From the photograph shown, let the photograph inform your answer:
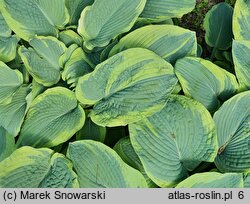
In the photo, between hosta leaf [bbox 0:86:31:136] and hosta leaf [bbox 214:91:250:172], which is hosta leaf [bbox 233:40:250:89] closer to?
hosta leaf [bbox 214:91:250:172]

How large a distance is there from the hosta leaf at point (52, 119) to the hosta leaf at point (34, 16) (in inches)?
7.8

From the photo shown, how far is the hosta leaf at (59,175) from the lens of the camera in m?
1.17

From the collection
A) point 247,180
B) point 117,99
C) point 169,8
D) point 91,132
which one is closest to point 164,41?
point 169,8

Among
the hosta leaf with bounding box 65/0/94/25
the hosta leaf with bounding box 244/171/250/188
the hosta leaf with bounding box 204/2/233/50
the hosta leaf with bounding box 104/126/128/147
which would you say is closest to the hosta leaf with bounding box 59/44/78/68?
the hosta leaf with bounding box 65/0/94/25

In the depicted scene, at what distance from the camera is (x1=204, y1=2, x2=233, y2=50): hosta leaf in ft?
4.69

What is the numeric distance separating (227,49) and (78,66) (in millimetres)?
525

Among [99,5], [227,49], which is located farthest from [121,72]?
[227,49]

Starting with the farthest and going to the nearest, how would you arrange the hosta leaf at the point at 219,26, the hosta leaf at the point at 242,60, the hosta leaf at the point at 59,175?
the hosta leaf at the point at 219,26 → the hosta leaf at the point at 242,60 → the hosta leaf at the point at 59,175

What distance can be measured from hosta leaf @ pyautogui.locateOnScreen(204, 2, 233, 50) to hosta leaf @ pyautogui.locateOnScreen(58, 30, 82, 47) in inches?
17.0

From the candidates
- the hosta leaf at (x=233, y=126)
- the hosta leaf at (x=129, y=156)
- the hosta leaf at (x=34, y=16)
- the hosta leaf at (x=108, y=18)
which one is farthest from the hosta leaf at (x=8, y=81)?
the hosta leaf at (x=233, y=126)

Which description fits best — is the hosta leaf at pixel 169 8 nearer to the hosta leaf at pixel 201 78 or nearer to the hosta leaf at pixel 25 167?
the hosta leaf at pixel 201 78

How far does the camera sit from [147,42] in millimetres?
1296

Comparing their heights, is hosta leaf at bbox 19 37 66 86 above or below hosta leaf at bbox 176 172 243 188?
above
